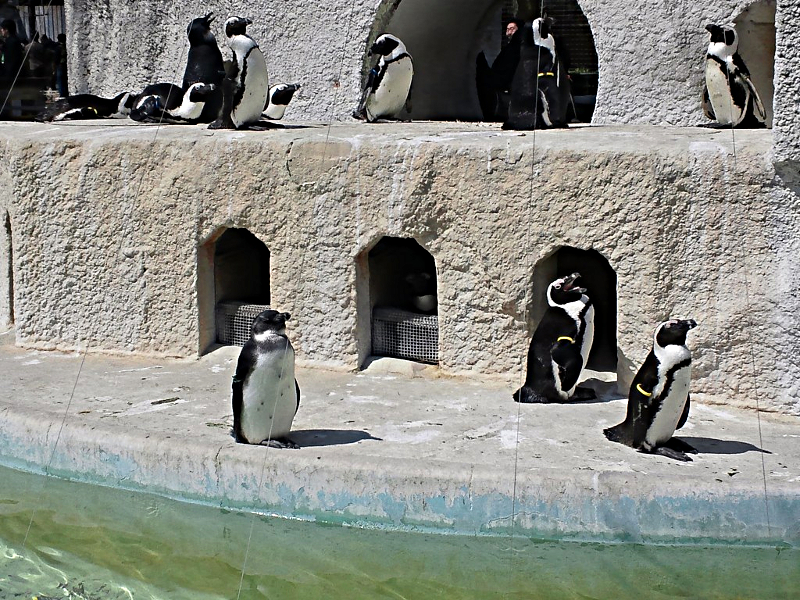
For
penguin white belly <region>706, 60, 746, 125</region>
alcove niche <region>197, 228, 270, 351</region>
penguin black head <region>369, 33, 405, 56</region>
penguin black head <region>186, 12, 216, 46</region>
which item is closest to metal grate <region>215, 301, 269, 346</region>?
alcove niche <region>197, 228, 270, 351</region>

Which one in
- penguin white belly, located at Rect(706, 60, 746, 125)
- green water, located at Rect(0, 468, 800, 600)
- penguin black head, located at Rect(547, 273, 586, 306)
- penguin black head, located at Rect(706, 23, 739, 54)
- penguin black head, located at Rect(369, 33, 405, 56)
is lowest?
green water, located at Rect(0, 468, 800, 600)

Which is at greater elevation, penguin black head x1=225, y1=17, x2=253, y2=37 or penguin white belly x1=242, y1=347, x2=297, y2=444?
penguin black head x1=225, y1=17, x2=253, y2=37

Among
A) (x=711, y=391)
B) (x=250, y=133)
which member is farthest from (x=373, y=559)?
(x=250, y=133)

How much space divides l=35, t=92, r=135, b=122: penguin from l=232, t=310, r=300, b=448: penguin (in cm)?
471

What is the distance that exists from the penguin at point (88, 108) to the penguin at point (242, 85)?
2.28 meters

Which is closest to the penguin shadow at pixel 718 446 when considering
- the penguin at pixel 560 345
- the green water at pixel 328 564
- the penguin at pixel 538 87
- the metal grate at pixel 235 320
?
the green water at pixel 328 564

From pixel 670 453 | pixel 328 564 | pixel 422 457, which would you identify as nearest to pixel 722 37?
pixel 670 453

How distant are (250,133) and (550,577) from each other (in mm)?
3797

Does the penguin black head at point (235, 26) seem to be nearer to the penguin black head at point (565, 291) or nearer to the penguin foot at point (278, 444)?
the penguin black head at point (565, 291)

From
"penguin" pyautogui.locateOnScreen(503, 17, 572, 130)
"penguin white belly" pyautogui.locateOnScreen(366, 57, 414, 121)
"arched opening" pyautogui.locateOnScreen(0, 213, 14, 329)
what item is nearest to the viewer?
"penguin" pyautogui.locateOnScreen(503, 17, 572, 130)

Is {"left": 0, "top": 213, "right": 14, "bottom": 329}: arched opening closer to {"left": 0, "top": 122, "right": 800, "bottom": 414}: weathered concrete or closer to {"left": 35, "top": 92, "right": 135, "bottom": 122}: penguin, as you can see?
{"left": 0, "top": 122, "right": 800, "bottom": 414}: weathered concrete

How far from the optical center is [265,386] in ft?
19.8

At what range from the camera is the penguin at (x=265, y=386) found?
604 centimetres

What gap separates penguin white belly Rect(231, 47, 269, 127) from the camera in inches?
328
